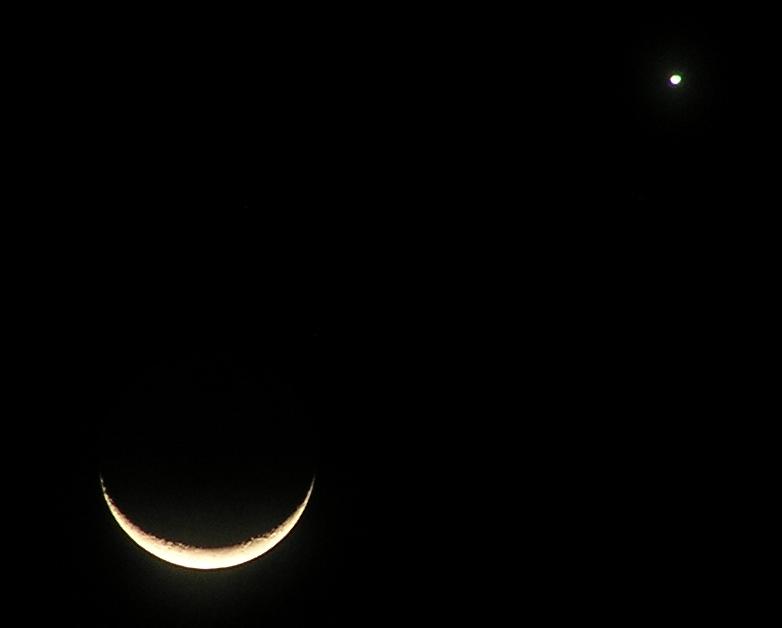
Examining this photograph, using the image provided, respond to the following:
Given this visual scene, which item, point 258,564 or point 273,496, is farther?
point 258,564

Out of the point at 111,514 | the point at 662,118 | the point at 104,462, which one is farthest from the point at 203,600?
the point at 662,118

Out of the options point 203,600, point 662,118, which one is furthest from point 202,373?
point 662,118

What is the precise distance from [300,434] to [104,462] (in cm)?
109

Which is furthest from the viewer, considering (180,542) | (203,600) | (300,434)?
(203,600)

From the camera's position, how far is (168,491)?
14.6 feet

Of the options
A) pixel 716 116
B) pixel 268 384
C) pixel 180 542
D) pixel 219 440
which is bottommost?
pixel 180 542

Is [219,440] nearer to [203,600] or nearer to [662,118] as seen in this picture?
[203,600]

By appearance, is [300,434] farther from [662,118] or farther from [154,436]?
[662,118]

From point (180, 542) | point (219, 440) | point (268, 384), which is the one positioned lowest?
point (180, 542)

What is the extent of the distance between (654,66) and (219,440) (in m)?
3.14

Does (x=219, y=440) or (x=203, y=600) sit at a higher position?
(x=219, y=440)

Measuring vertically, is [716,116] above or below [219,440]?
above

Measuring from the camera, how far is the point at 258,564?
520 centimetres

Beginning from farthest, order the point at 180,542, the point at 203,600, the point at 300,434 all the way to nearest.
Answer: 1. the point at 203,600
2. the point at 300,434
3. the point at 180,542
